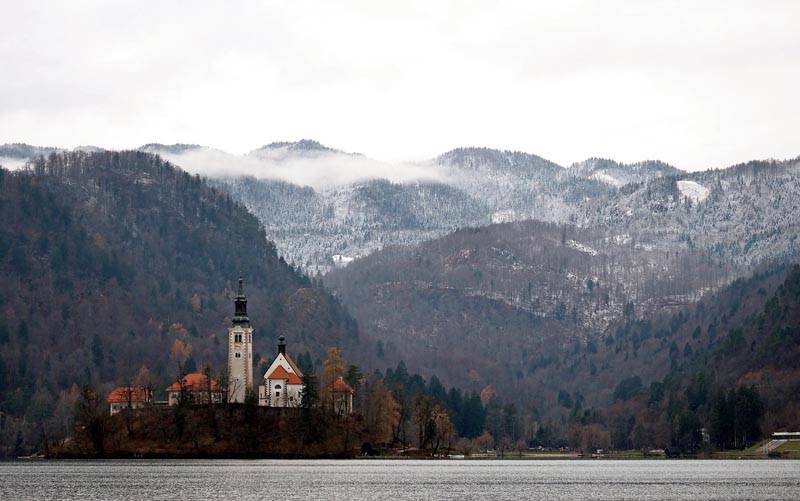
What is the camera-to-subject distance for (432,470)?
190 metres

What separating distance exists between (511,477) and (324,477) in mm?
25507

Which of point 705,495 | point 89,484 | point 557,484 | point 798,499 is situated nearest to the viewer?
point 798,499

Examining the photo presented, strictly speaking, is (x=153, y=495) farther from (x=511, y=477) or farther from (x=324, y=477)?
(x=511, y=477)

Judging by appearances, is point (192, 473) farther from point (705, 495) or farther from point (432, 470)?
point (705, 495)

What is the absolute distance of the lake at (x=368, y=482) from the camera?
135m

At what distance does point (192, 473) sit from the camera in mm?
171125

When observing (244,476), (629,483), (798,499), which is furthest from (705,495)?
(244,476)

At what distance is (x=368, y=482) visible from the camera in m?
158

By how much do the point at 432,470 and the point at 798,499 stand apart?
2861 inches

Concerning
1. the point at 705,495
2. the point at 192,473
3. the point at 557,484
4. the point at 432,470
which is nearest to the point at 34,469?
the point at 192,473

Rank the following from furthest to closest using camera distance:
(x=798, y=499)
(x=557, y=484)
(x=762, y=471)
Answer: (x=762, y=471) → (x=557, y=484) → (x=798, y=499)

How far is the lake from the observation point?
5305 inches

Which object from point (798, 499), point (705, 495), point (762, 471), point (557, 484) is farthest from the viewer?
point (762, 471)

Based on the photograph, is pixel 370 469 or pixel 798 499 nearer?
pixel 798 499
